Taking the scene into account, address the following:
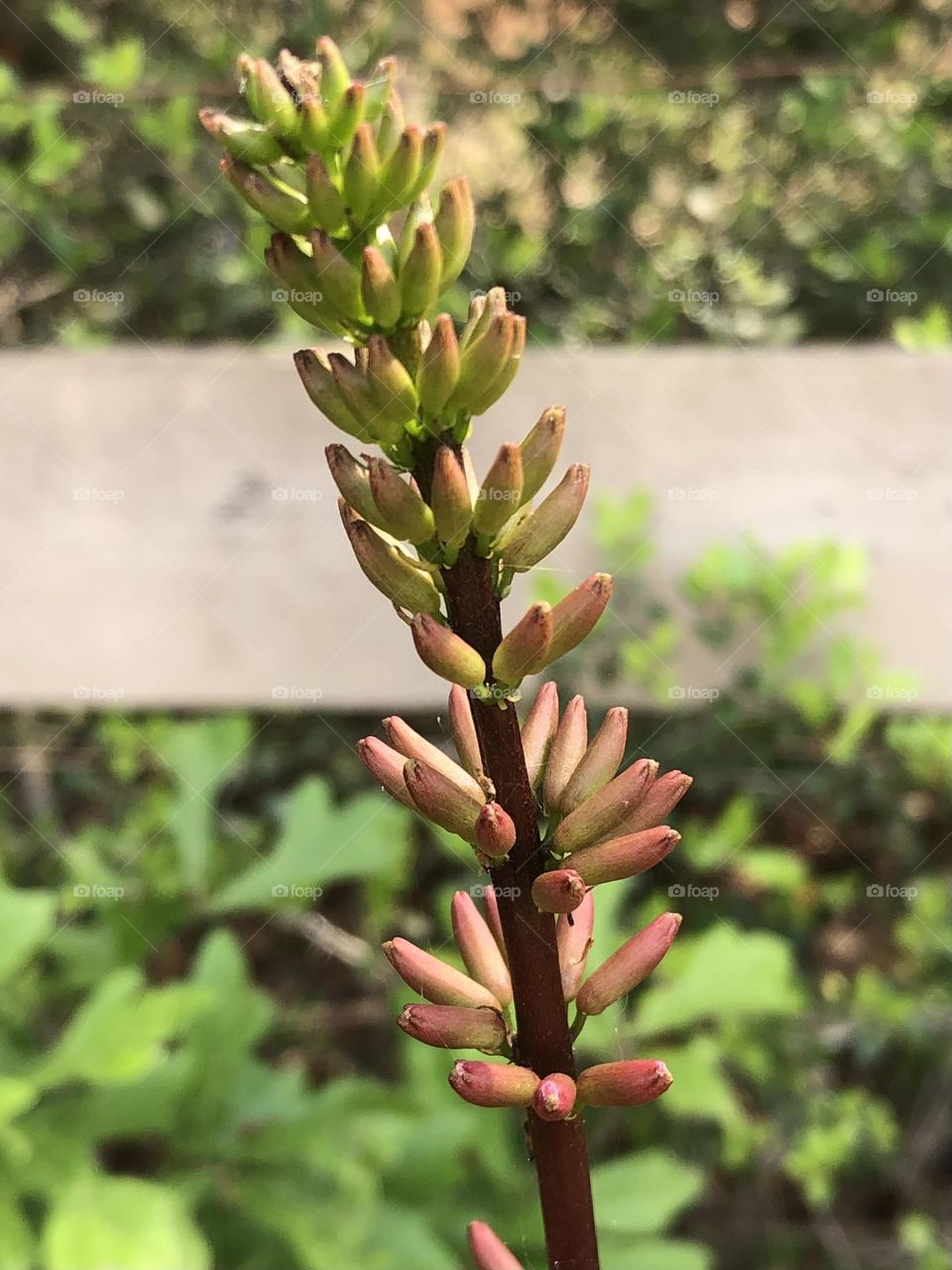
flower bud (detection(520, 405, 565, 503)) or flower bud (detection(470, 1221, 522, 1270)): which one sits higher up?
flower bud (detection(520, 405, 565, 503))

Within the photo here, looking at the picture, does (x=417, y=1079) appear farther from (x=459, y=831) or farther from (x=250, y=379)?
(x=459, y=831)

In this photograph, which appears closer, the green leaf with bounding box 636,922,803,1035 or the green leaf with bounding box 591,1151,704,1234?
the green leaf with bounding box 591,1151,704,1234

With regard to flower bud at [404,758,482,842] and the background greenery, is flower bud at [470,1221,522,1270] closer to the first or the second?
flower bud at [404,758,482,842]

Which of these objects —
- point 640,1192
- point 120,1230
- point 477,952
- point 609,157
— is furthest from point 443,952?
point 609,157

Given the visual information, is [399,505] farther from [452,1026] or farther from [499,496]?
[452,1026]

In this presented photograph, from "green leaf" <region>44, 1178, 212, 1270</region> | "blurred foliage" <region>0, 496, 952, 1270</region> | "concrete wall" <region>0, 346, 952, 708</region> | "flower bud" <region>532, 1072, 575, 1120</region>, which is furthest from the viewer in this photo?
"concrete wall" <region>0, 346, 952, 708</region>

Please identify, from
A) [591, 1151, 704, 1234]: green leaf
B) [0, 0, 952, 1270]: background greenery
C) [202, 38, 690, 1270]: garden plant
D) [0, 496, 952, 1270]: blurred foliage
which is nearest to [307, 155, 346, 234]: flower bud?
[202, 38, 690, 1270]: garden plant

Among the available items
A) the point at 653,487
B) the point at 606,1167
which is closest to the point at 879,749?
the point at 653,487
